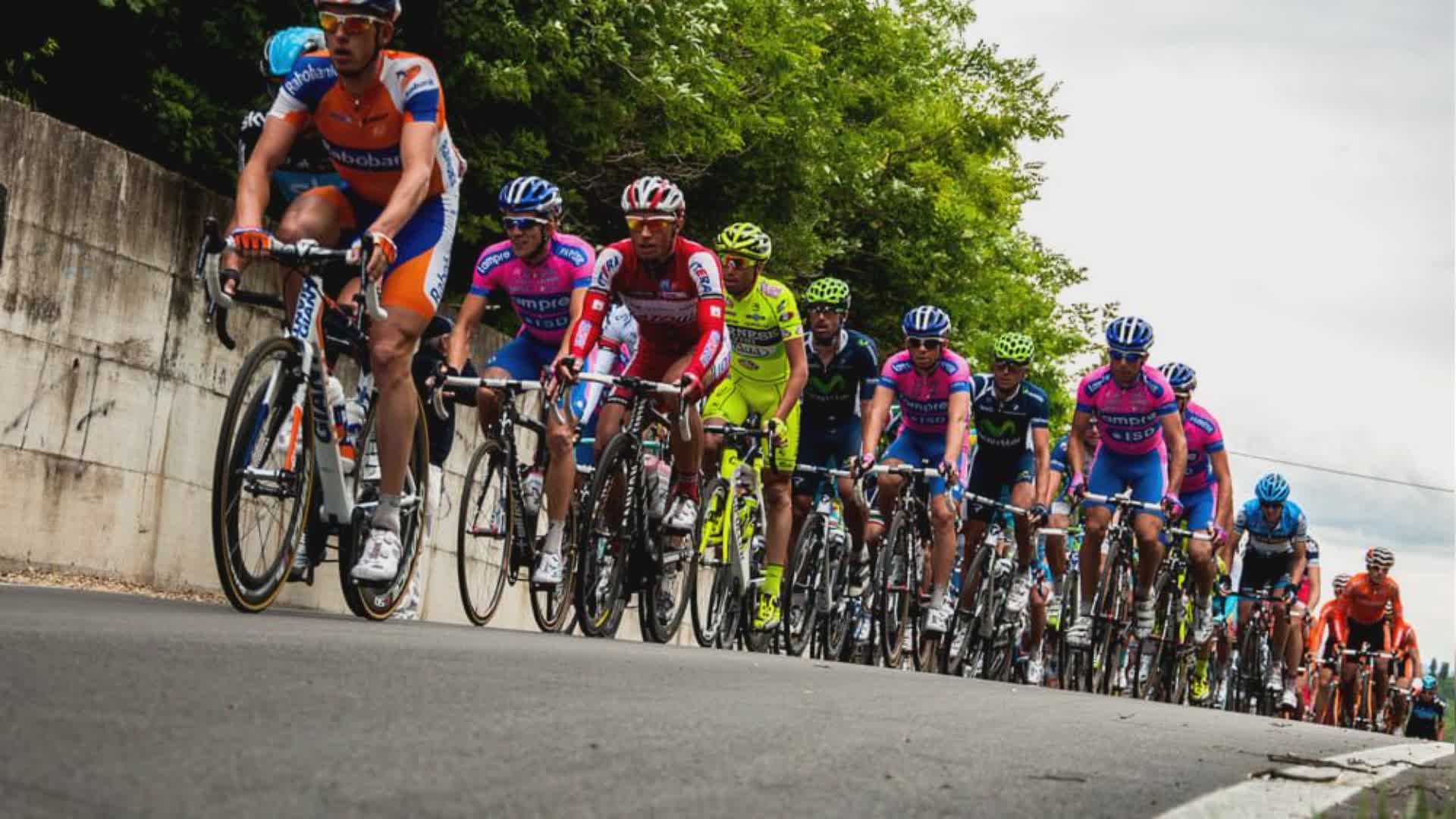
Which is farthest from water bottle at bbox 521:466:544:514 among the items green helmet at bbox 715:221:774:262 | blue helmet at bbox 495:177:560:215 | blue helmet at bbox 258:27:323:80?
blue helmet at bbox 258:27:323:80

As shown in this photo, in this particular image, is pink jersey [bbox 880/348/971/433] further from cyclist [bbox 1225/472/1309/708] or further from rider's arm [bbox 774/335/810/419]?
cyclist [bbox 1225/472/1309/708]

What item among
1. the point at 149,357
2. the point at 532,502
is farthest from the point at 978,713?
the point at 149,357

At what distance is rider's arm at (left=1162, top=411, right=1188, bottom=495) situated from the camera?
1542 cm

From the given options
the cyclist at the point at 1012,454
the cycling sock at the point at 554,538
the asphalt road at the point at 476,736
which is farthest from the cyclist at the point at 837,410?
the asphalt road at the point at 476,736

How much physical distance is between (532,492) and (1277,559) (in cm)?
1217

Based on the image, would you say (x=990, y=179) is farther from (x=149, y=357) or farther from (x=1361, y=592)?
(x=149, y=357)

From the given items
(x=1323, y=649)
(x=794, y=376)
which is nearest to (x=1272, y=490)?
(x=1323, y=649)

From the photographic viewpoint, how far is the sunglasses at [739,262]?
13250 millimetres

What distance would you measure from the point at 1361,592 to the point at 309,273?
21.0 m

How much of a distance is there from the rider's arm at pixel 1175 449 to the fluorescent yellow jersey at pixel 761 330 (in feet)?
11.4

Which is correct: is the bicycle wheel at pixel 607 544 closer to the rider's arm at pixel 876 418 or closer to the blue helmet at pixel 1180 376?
the rider's arm at pixel 876 418

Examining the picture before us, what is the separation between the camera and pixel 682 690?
20.5ft

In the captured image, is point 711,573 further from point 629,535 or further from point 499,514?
point 629,535

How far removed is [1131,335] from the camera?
15.5m
